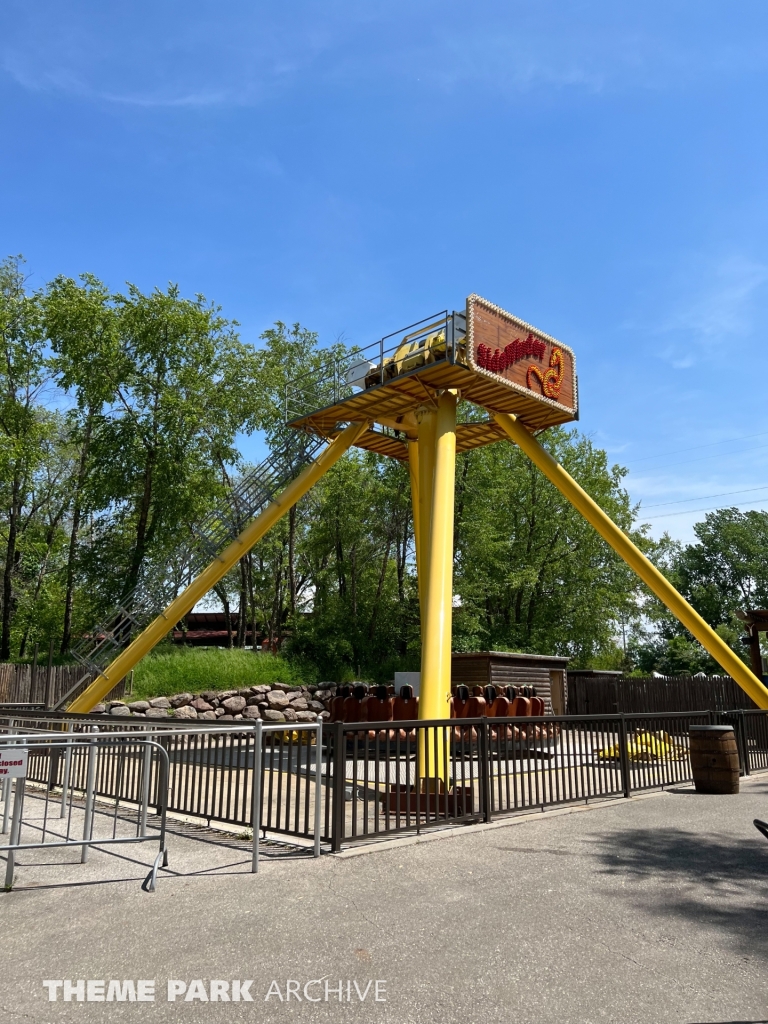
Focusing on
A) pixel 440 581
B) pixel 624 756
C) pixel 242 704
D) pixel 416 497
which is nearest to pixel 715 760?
pixel 624 756

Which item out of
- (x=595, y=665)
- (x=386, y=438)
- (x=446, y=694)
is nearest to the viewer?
(x=446, y=694)

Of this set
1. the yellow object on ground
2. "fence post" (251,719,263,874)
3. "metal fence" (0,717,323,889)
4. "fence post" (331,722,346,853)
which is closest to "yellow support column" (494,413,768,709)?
the yellow object on ground

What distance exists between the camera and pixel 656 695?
86.8ft

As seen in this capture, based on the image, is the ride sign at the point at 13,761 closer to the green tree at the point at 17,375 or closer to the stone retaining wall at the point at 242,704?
the stone retaining wall at the point at 242,704

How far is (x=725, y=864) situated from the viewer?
719 centimetres

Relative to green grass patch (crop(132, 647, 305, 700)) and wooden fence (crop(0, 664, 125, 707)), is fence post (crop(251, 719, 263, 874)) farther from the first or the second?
green grass patch (crop(132, 647, 305, 700))

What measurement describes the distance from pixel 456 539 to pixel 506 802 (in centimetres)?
2752

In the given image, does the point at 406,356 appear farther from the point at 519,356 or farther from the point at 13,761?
→ the point at 13,761

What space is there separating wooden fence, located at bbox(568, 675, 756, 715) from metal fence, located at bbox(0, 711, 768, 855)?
1147 centimetres

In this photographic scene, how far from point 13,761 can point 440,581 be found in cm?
893

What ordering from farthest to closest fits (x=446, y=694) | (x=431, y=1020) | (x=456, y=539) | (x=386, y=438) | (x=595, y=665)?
(x=595, y=665) → (x=456, y=539) → (x=386, y=438) → (x=446, y=694) → (x=431, y=1020)

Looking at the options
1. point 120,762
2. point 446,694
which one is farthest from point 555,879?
point 446,694

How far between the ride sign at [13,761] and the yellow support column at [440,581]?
7.24 meters

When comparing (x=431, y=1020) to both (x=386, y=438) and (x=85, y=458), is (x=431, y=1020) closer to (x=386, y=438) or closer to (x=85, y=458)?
(x=386, y=438)
